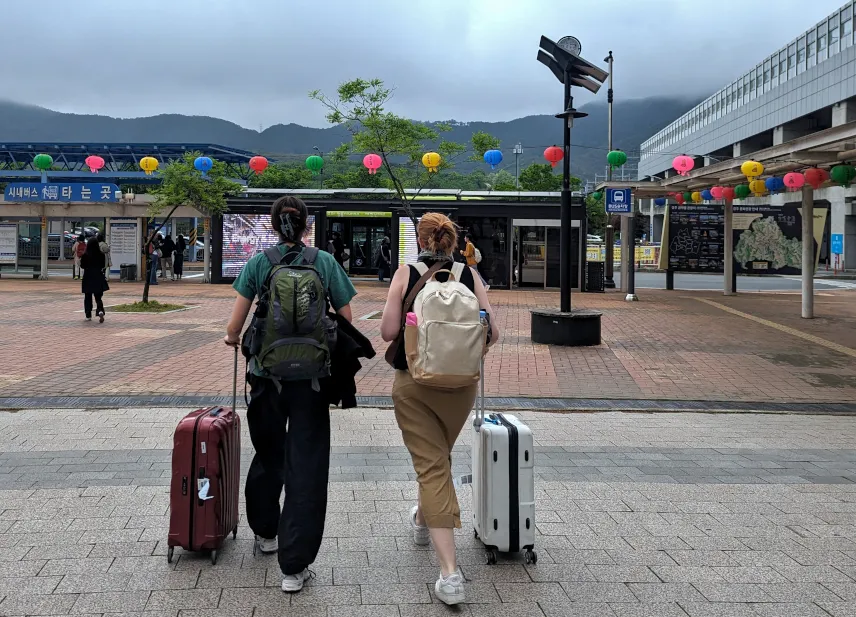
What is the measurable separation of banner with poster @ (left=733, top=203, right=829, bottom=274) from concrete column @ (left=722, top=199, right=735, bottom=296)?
0.58 metres

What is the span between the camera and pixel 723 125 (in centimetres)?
6550

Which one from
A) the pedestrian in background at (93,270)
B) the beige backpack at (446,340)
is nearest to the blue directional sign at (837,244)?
the pedestrian in background at (93,270)

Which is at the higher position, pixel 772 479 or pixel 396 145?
pixel 396 145

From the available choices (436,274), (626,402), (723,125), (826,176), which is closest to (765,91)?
(723,125)

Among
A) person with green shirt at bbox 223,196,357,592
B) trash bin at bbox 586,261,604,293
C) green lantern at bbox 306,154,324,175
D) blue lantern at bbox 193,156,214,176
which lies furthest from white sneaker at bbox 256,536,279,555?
green lantern at bbox 306,154,324,175

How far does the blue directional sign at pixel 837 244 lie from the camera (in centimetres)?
4688

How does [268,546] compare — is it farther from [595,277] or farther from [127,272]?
[127,272]

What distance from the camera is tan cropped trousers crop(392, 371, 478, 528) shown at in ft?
11.7

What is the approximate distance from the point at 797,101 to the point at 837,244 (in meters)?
10.1

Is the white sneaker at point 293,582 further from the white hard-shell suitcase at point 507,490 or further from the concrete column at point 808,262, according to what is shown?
the concrete column at point 808,262

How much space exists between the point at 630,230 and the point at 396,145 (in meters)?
6.98

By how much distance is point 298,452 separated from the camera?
3.60 metres

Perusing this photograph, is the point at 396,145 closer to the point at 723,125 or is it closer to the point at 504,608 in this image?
the point at 504,608

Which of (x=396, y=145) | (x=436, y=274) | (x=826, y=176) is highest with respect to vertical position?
(x=396, y=145)
